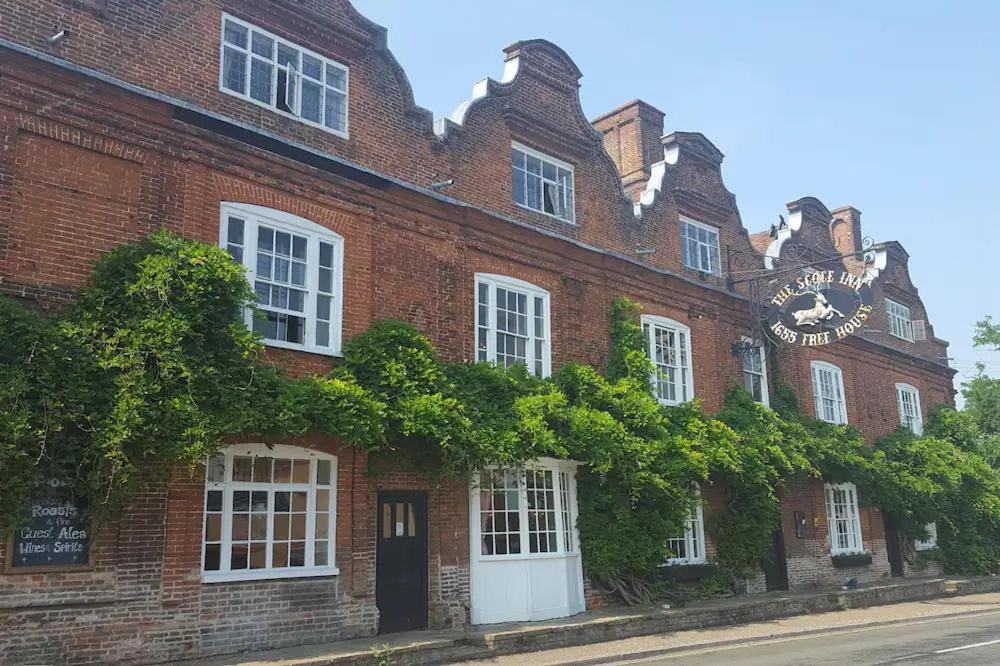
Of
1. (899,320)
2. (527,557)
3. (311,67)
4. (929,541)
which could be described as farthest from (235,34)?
(899,320)

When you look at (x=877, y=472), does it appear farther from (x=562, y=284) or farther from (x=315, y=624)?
(x=315, y=624)

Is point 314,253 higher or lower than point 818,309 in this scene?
lower

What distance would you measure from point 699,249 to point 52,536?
15.5 meters

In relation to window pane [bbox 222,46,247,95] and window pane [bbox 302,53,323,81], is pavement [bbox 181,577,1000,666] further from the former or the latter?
window pane [bbox 302,53,323,81]

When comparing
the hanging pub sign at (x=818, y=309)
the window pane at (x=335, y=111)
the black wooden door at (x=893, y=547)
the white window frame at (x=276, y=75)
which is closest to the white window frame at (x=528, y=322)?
the window pane at (x=335, y=111)

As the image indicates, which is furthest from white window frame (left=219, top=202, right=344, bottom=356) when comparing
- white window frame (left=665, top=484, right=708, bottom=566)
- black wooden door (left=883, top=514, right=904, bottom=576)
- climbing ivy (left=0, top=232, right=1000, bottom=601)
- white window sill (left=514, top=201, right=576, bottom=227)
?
black wooden door (left=883, top=514, right=904, bottom=576)

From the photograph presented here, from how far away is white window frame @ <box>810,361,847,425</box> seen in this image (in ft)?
76.8

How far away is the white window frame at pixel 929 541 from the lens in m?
25.3

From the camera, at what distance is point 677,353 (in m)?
19.2

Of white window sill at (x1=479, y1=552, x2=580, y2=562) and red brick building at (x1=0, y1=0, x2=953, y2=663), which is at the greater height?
red brick building at (x1=0, y1=0, x2=953, y2=663)

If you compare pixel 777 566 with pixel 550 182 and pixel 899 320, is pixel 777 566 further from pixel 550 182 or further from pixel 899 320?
pixel 899 320

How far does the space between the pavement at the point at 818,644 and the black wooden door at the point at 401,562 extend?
1653mm

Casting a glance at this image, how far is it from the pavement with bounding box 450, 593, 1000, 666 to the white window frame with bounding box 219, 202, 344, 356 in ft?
16.2

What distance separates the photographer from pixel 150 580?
10367 millimetres
